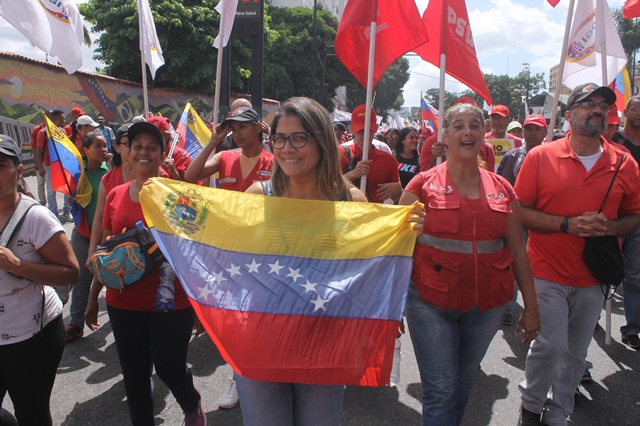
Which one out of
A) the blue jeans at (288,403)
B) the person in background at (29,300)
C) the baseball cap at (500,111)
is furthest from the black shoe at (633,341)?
the person in background at (29,300)

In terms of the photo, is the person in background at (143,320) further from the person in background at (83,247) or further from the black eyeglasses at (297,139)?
the person in background at (83,247)

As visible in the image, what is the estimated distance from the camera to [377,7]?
12.4 feet

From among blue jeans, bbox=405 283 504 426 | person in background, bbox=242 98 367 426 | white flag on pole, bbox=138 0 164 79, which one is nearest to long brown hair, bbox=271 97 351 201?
person in background, bbox=242 98 367 426

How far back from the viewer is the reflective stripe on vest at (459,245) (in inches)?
101

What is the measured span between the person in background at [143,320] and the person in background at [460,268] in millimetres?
1310

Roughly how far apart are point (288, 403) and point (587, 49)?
528 centimetres

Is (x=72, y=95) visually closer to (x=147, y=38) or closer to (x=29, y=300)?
(x=147, y=38)

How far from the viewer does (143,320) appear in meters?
2.89

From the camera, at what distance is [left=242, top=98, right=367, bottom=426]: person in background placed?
209cm

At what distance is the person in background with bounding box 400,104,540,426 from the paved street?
37.5 inches

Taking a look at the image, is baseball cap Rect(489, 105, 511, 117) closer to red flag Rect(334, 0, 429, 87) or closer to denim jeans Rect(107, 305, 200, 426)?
red flag Rect(334, 0, 429, 87)

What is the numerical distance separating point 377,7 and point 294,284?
2491mm

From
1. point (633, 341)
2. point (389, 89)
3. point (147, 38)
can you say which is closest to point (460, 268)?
point (633, 341)

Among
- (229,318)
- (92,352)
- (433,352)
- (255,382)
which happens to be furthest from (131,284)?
(92,352)
